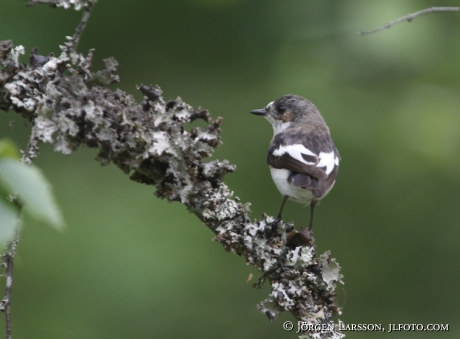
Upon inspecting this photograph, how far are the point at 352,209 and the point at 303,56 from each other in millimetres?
1442

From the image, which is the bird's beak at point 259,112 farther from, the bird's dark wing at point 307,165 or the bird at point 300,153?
the bird's dark wing at point 307,165

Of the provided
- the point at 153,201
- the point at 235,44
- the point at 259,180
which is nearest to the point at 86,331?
the point at 153,201

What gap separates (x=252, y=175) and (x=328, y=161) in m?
1.15

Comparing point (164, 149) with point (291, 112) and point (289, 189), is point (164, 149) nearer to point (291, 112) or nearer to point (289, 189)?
point (289, 189)

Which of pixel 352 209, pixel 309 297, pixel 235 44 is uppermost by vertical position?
pixel 235 44

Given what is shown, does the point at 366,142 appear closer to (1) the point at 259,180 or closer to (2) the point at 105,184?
(1) the point at 259,180

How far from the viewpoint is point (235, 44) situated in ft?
17.3

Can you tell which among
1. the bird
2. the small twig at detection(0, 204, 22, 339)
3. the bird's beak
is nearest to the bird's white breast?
the bird

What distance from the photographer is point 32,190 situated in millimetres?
896

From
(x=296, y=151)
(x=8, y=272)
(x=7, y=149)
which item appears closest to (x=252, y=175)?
(x=296, y=151)

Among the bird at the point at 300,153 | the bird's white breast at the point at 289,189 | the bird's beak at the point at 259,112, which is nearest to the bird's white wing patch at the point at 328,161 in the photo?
the bird at the point at 300,153

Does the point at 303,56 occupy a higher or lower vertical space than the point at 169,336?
higher

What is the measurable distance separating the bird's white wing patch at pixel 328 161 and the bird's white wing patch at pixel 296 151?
0.05 metres

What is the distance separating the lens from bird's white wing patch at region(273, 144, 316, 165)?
3.62 m
